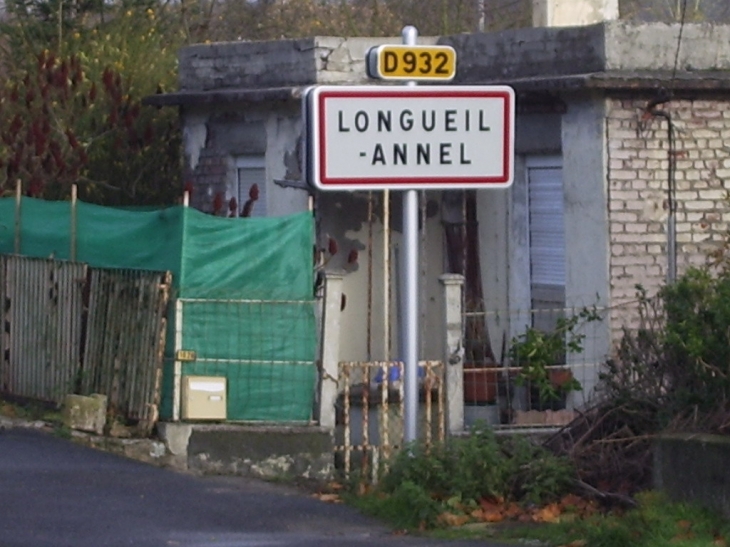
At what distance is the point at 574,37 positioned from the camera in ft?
43.4

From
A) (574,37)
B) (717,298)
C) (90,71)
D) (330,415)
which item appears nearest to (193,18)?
(90,71)

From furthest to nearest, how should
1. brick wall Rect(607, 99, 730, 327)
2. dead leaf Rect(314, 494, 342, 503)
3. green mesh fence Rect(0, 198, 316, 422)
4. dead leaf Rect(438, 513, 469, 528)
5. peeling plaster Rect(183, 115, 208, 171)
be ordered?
peeling plaster Rect(183, 115, 208, 171), brick wall Rect(607, 99, 730, 327), green mesh fence Rect(0, 198, 316, 422), dead leaf Rect(314, 494, 342, 503), dead leaf Rect(438, 513, 469, 528)

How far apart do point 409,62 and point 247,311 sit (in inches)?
168

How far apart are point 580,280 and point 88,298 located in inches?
162

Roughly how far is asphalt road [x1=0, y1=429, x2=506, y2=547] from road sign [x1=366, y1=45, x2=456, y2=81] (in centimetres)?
235

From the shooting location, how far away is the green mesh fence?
451 inches

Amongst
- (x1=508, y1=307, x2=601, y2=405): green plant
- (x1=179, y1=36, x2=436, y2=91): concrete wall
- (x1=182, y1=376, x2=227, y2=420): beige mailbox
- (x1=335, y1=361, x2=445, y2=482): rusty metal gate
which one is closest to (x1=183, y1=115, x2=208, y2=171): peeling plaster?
(x1=179, y1=36, x2=436, y2=91): concrete wall

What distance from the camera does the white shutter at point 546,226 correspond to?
531 inches

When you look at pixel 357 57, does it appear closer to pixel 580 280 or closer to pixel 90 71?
pixel 580 280

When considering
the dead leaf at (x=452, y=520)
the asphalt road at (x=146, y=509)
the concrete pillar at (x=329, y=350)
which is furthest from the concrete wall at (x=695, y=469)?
the concrete pillar at (x=329, y=350)

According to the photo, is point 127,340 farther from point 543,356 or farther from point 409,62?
point 409,62

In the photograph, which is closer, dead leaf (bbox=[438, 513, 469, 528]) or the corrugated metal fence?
dead leaf (bbox=[438, 513, 469, 528])

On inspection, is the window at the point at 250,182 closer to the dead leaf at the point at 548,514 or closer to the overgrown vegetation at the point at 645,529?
the dead leaf at the point at 548,514

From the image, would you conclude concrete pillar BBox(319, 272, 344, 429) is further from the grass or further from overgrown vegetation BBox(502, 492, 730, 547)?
overgrown vegetation BBox(502, 492, 730, 547)
